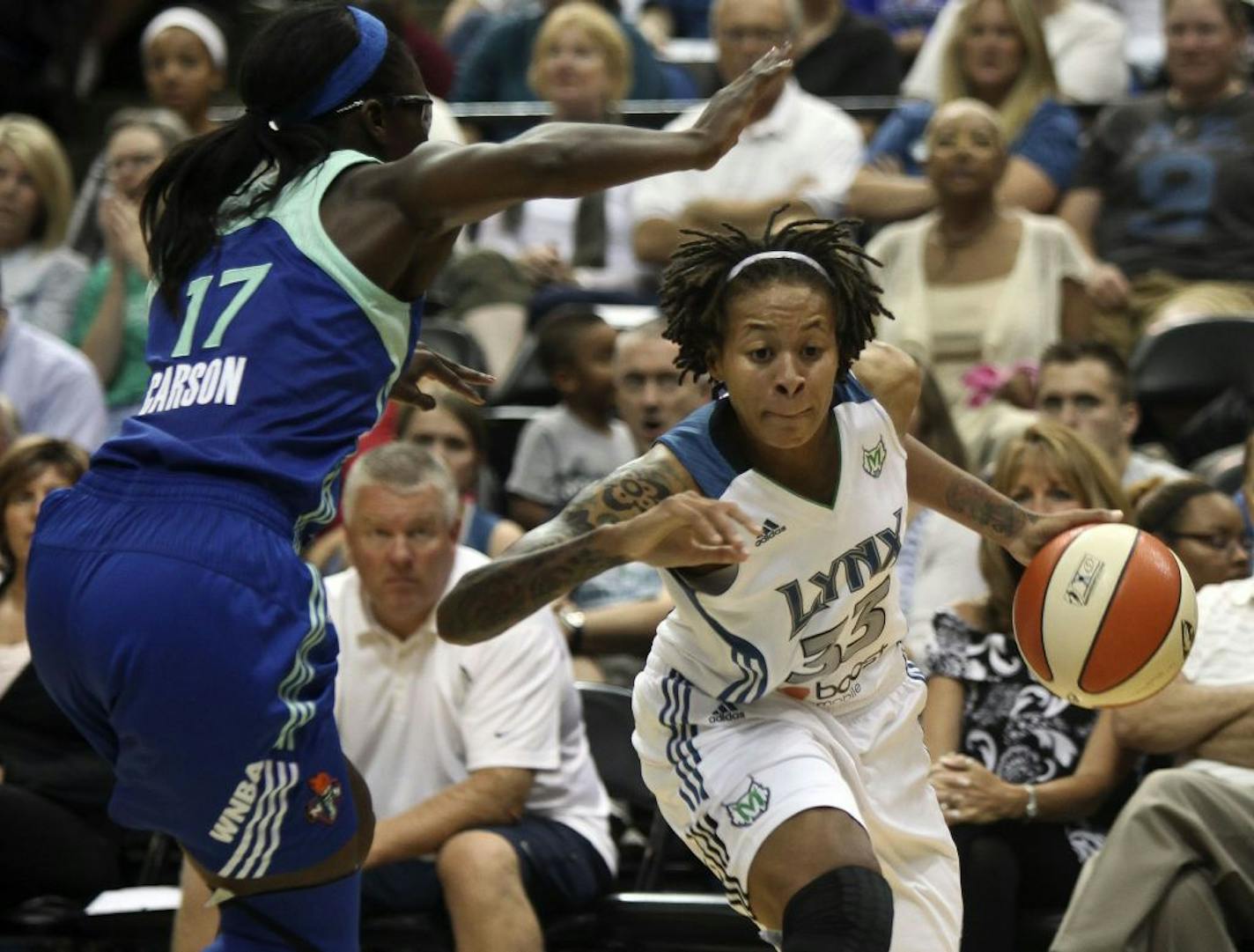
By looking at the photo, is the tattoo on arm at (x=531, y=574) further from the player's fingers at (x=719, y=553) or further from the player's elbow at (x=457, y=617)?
the player's fingers at (x=719, y=553)

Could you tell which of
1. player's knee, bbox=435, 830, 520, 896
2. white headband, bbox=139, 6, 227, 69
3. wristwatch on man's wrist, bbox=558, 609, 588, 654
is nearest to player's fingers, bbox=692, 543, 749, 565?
player's knee, bbox=435, 830, 520, 896

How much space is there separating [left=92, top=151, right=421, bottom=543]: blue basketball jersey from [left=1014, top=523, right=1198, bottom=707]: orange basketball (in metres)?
1.41

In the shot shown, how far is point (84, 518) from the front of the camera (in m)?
3.38

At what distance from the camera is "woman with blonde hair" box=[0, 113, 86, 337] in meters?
7.95

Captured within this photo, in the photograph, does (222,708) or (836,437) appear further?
(836,437)

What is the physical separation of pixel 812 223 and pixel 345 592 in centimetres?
200

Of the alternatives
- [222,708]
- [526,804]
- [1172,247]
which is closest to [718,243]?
[222,708]

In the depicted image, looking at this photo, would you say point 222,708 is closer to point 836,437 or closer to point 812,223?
point 836,437

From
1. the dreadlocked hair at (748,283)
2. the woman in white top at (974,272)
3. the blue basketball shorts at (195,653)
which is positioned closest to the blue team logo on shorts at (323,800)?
the blue basketball shorts at (195,653)

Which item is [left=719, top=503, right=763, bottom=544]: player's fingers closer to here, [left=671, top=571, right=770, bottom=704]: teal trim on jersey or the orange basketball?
[left=671, top=571, right=770, bottom=704]: teal trim on jersey

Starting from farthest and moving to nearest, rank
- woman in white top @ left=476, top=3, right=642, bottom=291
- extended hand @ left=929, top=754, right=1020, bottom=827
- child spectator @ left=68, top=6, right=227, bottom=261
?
1. child spectator @ left=68, top=6, right=227, bottom=261
2. woman in white top @ left=476, top=3, right=642, bottom=291
3. extended hand @ left=929, top=754, right=1020, bottom=827

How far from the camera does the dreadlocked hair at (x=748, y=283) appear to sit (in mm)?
3693

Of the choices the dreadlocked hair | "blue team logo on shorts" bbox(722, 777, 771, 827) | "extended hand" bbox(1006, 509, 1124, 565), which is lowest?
"blue team logo on shorts" bbox(722, 777, 771, 827)

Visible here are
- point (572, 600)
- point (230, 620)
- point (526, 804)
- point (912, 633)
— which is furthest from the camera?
point (572, 600)
